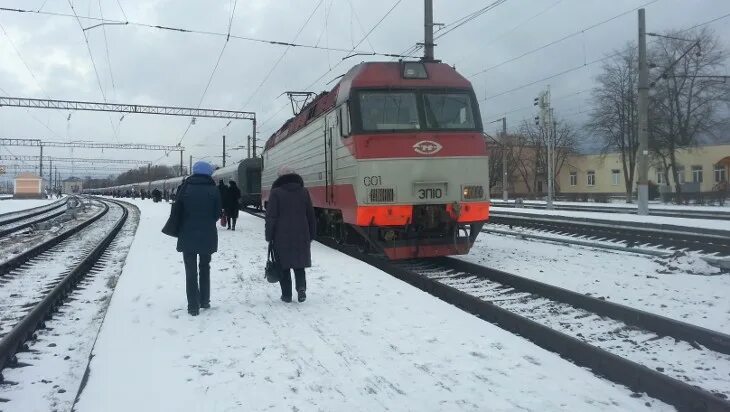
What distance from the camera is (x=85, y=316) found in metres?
6.95

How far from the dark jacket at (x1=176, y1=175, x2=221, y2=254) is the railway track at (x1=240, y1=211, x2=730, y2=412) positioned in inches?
124

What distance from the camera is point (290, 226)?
653 centimetres

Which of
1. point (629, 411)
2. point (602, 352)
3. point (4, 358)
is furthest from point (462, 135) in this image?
point (4, 358)

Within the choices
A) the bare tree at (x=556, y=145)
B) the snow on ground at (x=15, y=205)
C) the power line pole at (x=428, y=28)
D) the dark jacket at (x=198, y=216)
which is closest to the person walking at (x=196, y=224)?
the dark jacket at (x=198, y=216)

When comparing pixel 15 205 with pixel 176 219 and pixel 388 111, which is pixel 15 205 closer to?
pixel 388 111

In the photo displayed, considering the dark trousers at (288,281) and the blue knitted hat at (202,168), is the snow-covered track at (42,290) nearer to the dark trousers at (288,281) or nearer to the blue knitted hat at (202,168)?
the blue knitted hat at (202,168)

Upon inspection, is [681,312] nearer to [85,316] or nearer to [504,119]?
[85,316]

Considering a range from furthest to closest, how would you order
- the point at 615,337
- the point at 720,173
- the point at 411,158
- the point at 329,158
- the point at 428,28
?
1. the point at 720,173
2. the point at 428,28
3. the point at 329,158
4. the point at 411,158
5. the point at 615,337

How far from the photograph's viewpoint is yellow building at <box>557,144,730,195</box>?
50.3m

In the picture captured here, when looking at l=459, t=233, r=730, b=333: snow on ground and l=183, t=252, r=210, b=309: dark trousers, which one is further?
l=459, t=233, r=730, b=333: snow on ground

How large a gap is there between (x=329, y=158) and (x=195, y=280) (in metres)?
5.85

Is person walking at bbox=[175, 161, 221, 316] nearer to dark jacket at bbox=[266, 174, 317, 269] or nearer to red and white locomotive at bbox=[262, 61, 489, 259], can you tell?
dark jacket at bbox=[266, 174, 317, 269]

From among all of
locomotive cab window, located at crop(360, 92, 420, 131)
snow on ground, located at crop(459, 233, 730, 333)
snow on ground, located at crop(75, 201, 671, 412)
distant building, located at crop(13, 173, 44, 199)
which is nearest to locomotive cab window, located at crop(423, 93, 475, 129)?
locomotive cab window, located at crop(360, 92, 420, 131)

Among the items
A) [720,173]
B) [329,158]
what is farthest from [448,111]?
[720,173]
